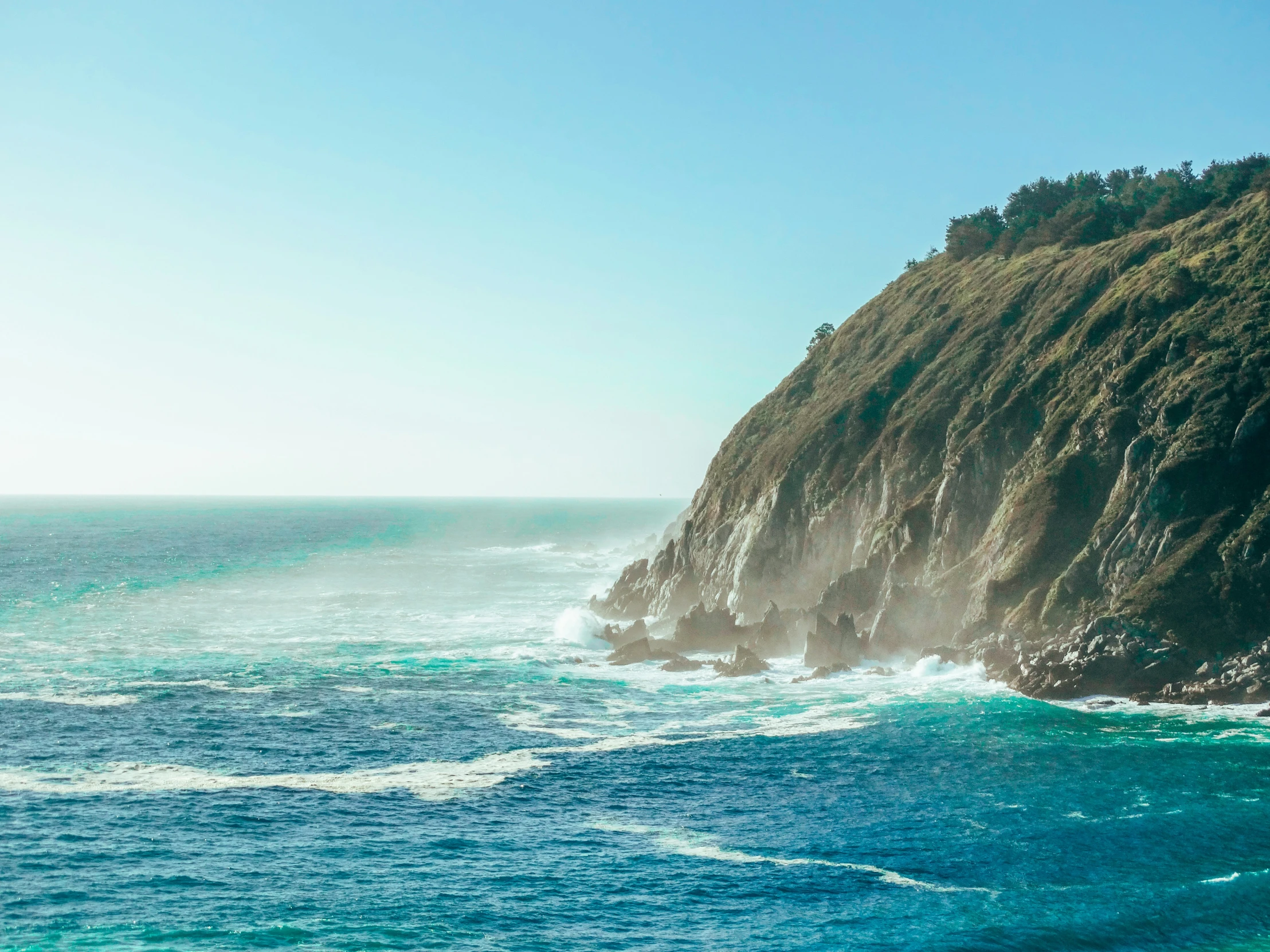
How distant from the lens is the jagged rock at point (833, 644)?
3004 inches

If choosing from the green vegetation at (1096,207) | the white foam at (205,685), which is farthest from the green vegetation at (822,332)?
the white foam at (205,685)

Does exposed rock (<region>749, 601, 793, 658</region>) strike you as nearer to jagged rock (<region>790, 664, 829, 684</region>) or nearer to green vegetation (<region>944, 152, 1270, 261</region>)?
jagged rock (<region>790, 664, 829, 684</region>)

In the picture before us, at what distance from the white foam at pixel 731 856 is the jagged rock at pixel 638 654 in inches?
1528

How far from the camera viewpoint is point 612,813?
45375mm

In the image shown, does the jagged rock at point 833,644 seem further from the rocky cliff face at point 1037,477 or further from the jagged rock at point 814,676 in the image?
the rocky cliff face at point 1037,477

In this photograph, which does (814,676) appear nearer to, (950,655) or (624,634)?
(950,655)

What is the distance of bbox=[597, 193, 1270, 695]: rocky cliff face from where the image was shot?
65.9 m

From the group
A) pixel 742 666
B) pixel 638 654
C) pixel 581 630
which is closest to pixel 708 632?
pixel 638 654

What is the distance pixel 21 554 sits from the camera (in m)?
192

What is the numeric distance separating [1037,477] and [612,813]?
47368mm

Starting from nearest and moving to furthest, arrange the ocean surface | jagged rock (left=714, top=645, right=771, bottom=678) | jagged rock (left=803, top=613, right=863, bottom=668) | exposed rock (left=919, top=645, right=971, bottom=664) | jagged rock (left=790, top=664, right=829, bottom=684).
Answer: the ocean surface < exposed rock (left=919, top=645, right=971, bottom=664) < jagged rock (left=790, top=664, right=829, bottom=684) < jagged rock (left=714, top=645, right=771, bottom=678) < jagged rock (left=803, top=613, right=863, bottom=668)

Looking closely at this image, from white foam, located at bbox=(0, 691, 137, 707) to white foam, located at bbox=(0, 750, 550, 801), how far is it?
634 inches

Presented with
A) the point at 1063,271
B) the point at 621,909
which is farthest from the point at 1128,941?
the point at 1063,271

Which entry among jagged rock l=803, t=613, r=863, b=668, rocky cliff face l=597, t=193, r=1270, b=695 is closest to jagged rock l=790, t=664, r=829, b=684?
jagged rock l=803, t=613, r=863, b=668
